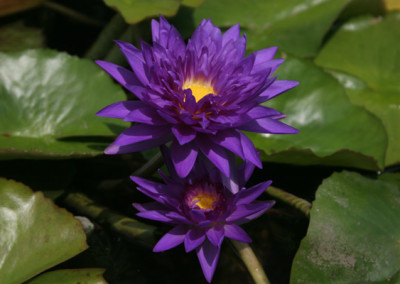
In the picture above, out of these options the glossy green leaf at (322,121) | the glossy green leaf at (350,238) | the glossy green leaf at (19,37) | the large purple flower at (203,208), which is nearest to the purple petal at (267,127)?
the large purple flower at (203,208)

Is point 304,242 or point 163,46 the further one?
point 304,242

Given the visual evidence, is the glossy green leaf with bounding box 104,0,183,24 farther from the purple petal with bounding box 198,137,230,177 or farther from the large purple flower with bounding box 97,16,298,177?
the purple petal with bounding box 198,137,230,177

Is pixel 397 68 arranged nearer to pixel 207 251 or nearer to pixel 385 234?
pixel 385 234

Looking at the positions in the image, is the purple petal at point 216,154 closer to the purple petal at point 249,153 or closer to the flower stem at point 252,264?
the purple petal at point 249,153

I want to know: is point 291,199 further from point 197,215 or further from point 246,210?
point 197,215

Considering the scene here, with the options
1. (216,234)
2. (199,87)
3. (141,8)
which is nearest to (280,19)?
(141,8)

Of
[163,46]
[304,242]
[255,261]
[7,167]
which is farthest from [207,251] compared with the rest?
[7,167]
